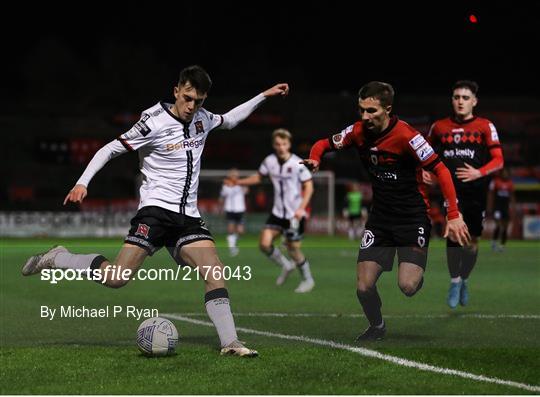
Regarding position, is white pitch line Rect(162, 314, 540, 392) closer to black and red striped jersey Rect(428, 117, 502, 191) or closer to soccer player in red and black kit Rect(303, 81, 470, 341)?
soccer player in red and black kit Rect(303, 81, 470, 341)

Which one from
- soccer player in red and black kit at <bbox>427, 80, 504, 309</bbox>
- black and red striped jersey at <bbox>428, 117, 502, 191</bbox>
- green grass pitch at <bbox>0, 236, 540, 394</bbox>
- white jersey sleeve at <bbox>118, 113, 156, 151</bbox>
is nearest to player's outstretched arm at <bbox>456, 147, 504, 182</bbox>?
soccer player in red and black kit at <bbox>427, 80, 504, 309</bbox>

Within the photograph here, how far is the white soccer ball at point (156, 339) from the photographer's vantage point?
7723 millimetres

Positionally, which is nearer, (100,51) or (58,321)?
(58,321)

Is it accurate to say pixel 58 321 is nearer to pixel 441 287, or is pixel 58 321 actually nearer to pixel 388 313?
pixel 388 313

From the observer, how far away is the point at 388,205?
29.2 ft

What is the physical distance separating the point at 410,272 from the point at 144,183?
2478 millimetres

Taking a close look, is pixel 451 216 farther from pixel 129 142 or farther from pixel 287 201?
pixel 287 201

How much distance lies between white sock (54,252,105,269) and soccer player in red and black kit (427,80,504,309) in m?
4.51

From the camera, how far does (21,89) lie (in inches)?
2425

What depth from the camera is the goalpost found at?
38688 mm

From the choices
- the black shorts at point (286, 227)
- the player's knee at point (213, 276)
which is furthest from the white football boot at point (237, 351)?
the black shorts at point (286, 227)

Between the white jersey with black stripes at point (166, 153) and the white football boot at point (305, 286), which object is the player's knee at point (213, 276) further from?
the white football boot at point (305, 286)

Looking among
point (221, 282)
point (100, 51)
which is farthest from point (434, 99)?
point (221, 282)

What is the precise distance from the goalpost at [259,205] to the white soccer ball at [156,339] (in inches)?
1173
